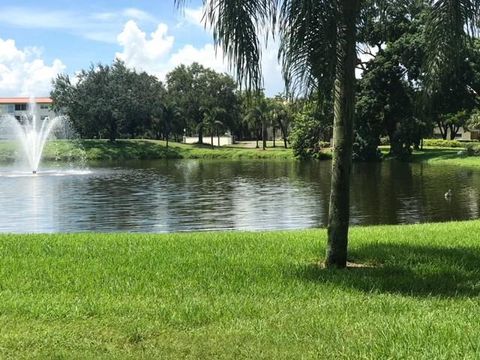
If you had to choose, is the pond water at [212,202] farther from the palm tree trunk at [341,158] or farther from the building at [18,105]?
the building at [18,105]

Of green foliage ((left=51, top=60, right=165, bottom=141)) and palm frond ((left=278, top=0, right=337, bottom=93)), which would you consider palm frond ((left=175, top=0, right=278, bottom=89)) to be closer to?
palm frond ((left=278, top=0, right=337, bottom=93))

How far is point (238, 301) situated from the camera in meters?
6.47

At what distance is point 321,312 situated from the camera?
597cm

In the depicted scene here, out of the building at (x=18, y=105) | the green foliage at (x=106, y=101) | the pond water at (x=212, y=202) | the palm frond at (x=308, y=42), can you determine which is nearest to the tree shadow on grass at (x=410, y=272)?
the palm frond at (x=308, y=42)

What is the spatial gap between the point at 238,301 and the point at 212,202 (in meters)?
23.8

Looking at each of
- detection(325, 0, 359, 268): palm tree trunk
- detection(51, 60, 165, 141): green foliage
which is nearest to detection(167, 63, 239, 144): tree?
detection(51, 60, 165, 141): green foliage

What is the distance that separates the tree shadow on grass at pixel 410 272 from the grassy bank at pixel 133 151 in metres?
68.9

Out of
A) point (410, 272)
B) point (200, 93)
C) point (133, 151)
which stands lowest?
point (410, 272)

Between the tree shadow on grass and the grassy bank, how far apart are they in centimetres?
6894

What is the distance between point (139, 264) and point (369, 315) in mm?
3880

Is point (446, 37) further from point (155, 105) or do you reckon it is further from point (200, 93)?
point (200, 93)

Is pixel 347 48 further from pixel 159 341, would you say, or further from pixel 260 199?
pixel 260 199

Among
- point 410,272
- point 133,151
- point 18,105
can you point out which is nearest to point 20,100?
point 18,105

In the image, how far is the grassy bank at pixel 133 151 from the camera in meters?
78.8
